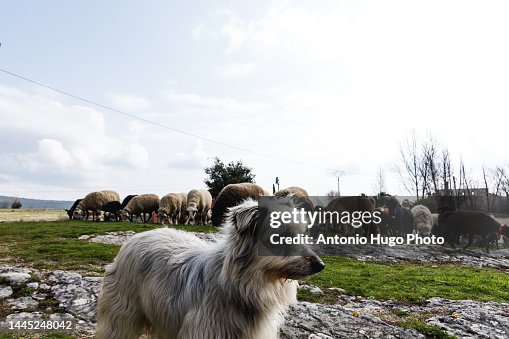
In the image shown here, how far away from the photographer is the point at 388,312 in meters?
7.05

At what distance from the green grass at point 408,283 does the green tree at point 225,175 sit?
23.2m

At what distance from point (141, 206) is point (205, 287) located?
2670 centimetres

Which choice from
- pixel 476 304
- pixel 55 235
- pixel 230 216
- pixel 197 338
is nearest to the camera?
pixel 197 338

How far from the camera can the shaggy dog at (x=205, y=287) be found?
143 inches

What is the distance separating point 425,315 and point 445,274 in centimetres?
592

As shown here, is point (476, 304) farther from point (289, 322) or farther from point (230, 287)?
point (230, 287)

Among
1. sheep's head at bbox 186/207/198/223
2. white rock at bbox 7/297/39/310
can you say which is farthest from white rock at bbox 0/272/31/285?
sheep's head at bbox 186/207/198/223

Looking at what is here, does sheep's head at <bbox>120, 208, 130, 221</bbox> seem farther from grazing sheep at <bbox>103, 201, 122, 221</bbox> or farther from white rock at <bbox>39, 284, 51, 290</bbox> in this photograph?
white rock at <bbox>39, 284, 51, 290</bbox>

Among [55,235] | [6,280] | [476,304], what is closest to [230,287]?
[6,280]

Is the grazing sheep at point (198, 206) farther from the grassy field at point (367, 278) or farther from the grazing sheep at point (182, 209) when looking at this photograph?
the grassy field at point (367, 278)

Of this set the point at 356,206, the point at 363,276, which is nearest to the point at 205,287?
the point at 363,276

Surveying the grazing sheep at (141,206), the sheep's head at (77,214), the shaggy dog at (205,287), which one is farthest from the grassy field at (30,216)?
the shaggy dog at (205,287)

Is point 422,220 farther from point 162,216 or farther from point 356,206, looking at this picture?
point 162,216

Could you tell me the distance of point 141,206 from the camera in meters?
29.3
